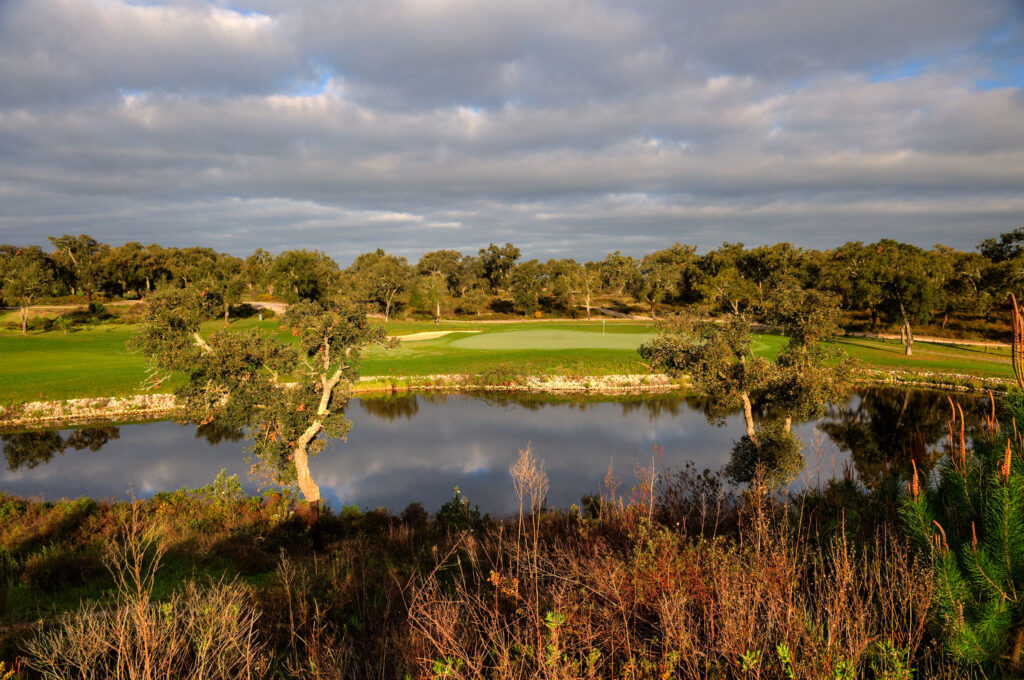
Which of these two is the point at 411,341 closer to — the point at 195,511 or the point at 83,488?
the point at 83,488

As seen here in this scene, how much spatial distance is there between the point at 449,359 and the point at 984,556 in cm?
4317

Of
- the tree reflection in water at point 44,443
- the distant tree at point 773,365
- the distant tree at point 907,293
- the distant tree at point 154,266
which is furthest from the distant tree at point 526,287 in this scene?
the distant tree at point 773,365

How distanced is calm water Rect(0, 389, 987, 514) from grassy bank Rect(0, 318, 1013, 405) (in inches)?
240

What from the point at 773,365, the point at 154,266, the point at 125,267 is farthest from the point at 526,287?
the point at 773,365

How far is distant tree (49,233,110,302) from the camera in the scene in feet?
294

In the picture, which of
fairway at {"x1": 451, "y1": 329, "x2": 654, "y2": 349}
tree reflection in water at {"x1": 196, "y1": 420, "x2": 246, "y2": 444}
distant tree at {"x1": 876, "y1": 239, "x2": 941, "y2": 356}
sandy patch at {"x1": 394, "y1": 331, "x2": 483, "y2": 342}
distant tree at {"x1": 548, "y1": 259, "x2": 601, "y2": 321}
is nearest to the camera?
tree reflection in water at {"x1": 196, "y1": 420, "x2": 246, "y2": 444}

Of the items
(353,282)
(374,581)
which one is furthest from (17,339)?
(374,581)

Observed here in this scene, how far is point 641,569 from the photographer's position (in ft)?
18.7

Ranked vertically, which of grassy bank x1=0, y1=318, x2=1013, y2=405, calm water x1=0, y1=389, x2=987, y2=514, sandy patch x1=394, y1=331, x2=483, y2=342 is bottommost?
calm water x1=0, y1=389, x2=987, y2=514

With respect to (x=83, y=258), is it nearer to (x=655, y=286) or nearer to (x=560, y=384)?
(x=560, y=384)

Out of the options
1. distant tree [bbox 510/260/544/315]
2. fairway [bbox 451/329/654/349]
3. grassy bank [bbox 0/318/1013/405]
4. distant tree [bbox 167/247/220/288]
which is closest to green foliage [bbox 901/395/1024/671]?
grassy bank [bbox 0/318/1013/405]

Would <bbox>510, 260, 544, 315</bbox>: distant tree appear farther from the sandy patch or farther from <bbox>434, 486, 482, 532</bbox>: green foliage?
<bbox>434, 486, 482, 532</bbox>: green foliage

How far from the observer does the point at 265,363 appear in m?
15.4

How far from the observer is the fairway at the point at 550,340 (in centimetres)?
5309
